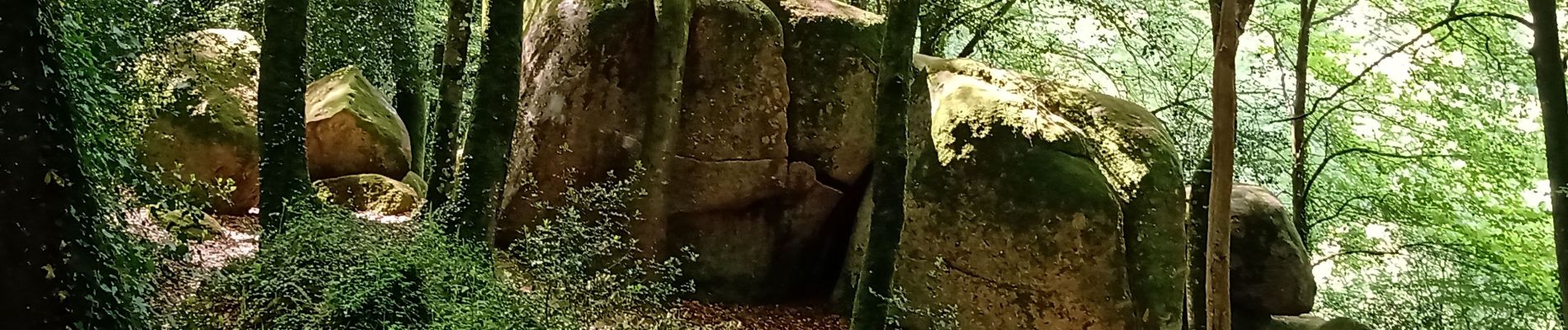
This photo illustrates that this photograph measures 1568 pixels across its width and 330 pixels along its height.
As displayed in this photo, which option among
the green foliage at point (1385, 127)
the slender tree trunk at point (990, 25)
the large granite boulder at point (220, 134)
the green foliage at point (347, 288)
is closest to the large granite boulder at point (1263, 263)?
A: the green foliage at point (1385, 127)

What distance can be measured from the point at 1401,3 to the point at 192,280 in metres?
13.6

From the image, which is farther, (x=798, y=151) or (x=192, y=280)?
(x=798, y=151)

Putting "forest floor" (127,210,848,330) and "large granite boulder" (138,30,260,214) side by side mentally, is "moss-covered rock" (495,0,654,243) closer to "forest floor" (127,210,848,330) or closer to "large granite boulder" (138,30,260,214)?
"forest floor" (127,210,848,330)

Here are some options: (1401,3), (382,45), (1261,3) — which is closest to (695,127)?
(382,45)

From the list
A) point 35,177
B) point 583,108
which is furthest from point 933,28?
point 35,177

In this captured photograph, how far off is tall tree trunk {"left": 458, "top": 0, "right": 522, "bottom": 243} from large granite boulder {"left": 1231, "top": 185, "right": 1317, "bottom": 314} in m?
7.58

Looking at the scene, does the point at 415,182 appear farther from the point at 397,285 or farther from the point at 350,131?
the point at 397,285

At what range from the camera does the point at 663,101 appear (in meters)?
7.98

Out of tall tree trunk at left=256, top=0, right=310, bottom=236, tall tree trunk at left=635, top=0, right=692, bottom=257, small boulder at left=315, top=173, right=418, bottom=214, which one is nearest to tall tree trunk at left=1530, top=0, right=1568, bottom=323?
tall tree trunk at left=635, top=0, right=692, bottom=257

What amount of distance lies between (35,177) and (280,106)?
1833 millimetres

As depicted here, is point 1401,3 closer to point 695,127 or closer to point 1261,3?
point 1261,3

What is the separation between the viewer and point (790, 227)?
9.27 metres

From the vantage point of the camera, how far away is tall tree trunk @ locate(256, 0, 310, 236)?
4.96 m

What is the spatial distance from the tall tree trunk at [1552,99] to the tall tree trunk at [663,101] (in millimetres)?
6656
